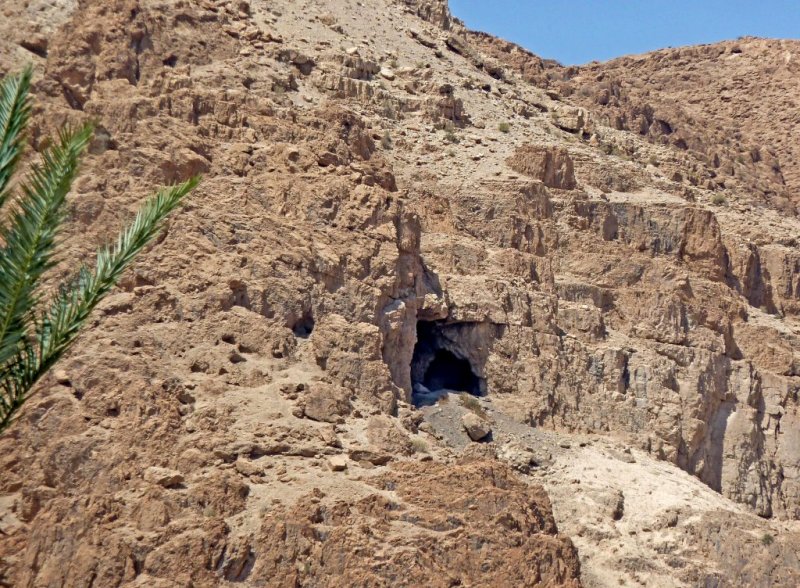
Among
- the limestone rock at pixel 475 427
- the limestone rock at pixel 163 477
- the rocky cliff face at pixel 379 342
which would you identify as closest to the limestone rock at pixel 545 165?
the rocky cliff face at pixel 379 342

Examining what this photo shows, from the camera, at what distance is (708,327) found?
43.3 metres

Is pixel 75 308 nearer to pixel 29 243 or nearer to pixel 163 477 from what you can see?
pixel 29 243

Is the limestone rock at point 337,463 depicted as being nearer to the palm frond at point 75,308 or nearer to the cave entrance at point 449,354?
the cave entrance at point 449,354

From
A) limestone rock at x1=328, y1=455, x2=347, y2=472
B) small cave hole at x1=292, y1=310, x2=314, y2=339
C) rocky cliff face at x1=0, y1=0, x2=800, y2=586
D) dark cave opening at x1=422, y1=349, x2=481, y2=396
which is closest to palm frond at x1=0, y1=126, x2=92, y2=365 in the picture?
rocky cliff face at x1=0, y1=0, x2=800, y2=586

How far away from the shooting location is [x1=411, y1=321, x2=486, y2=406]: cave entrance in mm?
40188

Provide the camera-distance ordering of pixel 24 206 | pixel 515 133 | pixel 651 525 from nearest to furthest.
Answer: pixel 24 206 < pixel 651 525 < pixel 515 133

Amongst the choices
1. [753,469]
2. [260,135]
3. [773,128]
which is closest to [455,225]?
[260,135]

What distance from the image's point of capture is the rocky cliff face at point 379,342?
30000mm

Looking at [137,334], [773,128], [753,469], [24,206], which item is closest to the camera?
[24,206]

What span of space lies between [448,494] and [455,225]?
41.3 feet

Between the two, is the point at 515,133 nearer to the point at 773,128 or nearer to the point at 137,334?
the point at 137,334

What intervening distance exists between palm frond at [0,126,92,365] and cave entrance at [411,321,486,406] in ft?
68.5

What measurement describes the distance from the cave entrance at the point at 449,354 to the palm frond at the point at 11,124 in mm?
21167

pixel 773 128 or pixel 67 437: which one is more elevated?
pixel 773 128
